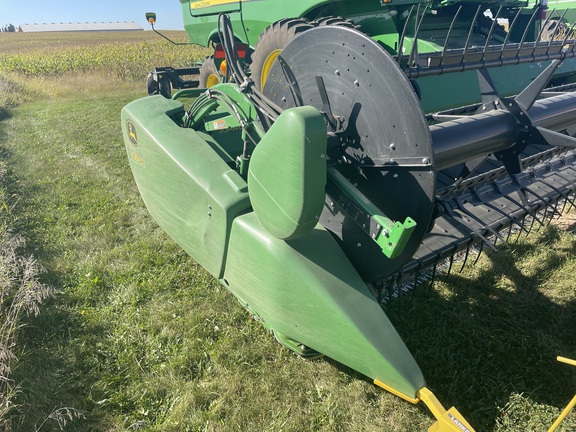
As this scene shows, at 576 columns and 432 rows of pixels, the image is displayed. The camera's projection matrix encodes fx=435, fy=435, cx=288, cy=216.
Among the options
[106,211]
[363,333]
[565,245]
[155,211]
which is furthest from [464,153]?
[106,211]

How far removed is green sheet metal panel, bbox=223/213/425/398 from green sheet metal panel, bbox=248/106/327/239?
0.15m

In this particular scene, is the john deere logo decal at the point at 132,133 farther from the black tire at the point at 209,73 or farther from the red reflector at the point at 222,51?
the black tire at the point at 209,73

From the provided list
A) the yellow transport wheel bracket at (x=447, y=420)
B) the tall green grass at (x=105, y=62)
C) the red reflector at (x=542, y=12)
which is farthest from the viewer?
the tall green grass at (x=105, y=62)

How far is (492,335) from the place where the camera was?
8.57 feet

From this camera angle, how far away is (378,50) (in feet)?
5.49

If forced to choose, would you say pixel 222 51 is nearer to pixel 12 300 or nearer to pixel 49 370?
pixel 12 300

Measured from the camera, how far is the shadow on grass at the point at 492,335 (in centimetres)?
224

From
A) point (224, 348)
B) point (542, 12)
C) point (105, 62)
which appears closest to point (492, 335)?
point (224, 348)

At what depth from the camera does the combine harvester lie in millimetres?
1678

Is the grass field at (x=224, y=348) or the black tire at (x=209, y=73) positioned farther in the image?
the black tire at (x=209, y=73)

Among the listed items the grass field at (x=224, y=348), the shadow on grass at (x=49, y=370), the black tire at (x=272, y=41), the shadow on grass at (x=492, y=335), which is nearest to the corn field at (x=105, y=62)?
the grass field at (x=224, y=348)

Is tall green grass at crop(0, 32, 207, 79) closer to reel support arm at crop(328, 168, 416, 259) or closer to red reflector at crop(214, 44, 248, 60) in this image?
red reflector at crop(214, 44, 248, 60)

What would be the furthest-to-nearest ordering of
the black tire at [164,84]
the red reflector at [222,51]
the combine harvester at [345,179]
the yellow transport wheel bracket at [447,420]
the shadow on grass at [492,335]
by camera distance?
the black tire at [164,84] < the red reflector at [222,51] < the shadow on grass at [492,335] < the combine harvester at [345,179] < the yellow transport wheel bracket at [447,420]

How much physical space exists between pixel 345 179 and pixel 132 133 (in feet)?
5.35
